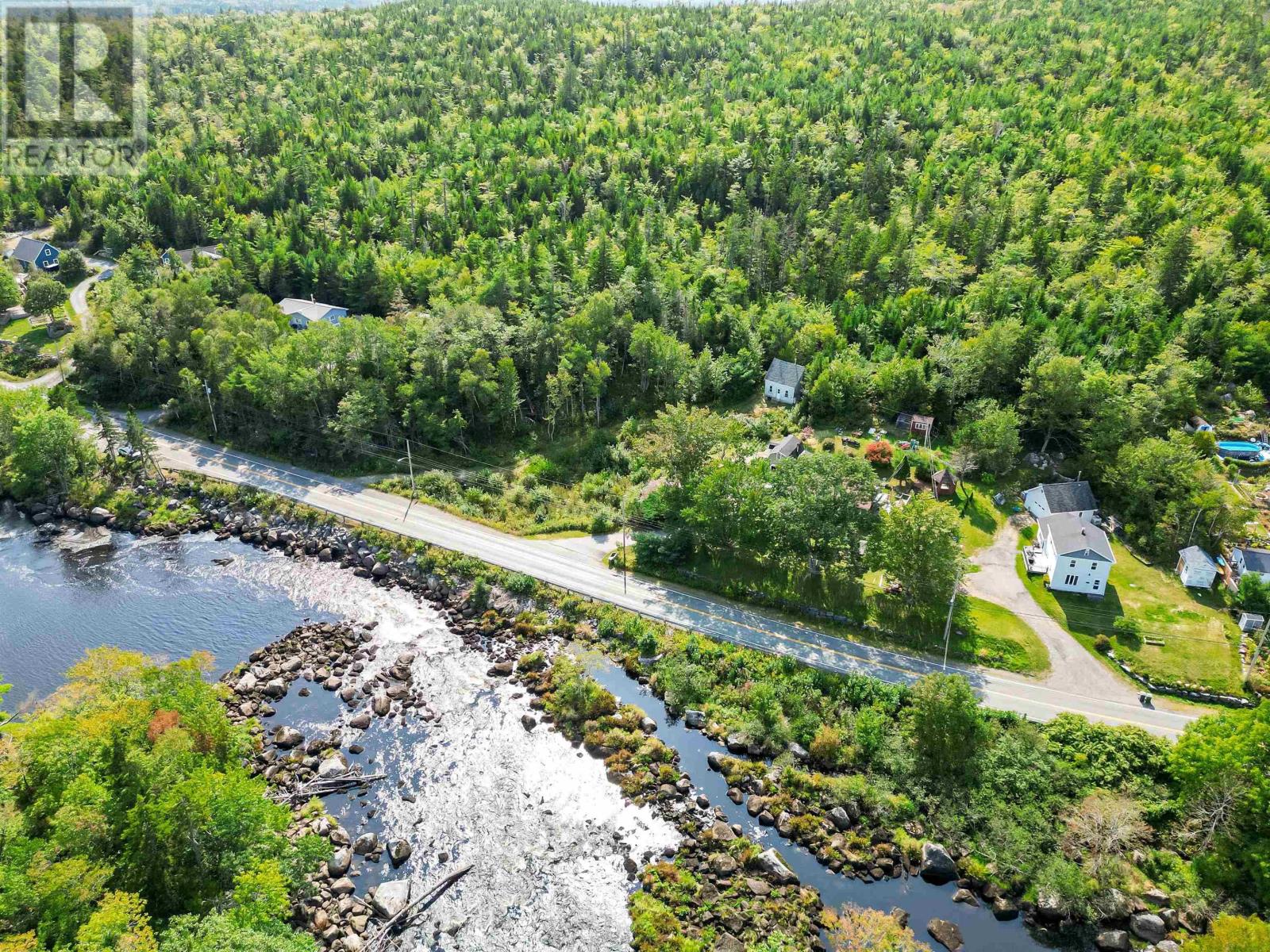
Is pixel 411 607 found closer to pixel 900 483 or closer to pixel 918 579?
pixel 918 579

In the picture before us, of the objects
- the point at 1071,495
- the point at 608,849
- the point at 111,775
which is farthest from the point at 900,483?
the point at 111,775

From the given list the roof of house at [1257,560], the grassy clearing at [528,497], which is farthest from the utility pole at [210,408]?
the roof of house at [1257,560]

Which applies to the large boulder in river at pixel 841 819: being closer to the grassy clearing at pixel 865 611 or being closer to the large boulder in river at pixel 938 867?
the large boulder in river at pixel 938 867

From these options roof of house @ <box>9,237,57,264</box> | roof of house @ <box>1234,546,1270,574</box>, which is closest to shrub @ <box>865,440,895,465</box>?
roof of house @ <box>1234,546,1270,574</box>

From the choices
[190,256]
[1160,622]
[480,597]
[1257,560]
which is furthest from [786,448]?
[190,256]

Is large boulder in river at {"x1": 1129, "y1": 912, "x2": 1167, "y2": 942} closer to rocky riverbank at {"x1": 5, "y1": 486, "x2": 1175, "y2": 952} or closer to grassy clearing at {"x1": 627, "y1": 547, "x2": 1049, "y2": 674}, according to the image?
rocky riverbank at {"x1": 5, "y1": 486, "x2": 1175, "y2": 952}
